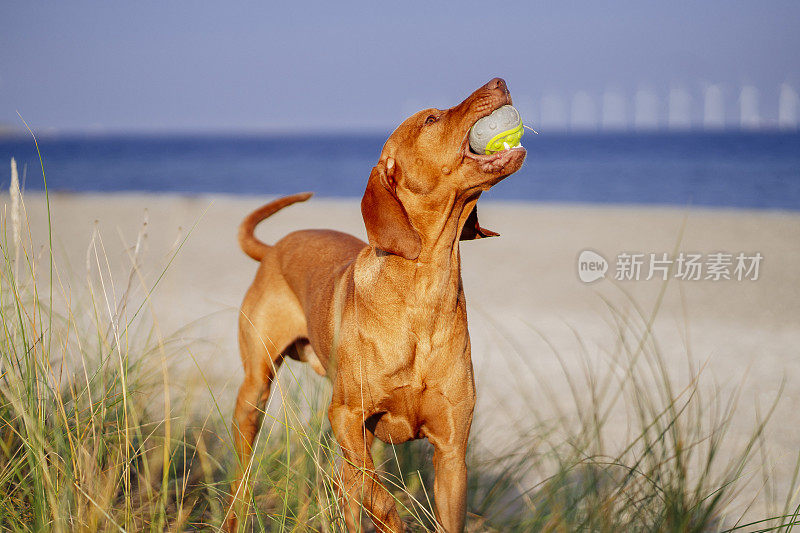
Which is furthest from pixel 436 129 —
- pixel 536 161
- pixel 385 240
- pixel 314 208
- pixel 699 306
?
pixel 536 161

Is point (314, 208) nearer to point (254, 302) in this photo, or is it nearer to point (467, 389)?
point (254, 302)

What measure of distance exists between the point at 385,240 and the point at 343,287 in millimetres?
568

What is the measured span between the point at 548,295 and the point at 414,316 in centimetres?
618

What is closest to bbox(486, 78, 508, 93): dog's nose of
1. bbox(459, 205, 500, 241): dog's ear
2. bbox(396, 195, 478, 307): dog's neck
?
bbox(396, 195, 478, 307): dog's neck

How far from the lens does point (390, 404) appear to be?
268 centimetres

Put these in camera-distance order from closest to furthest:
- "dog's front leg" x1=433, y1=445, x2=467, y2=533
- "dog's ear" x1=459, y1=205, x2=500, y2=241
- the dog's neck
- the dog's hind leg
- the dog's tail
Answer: the dog's neck → "dog's front leg" x1=433, y1=445, x2=467, y2=533 → "dog's ear" x1=459, y1=205, x2=500, y2=241 → the dog's hind leg → the dog's tail

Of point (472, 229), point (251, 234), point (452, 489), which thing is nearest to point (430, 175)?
point (472, 229)

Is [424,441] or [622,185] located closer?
[424,441]

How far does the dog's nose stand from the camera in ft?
8.07

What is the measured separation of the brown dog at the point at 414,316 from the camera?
249 centimetres

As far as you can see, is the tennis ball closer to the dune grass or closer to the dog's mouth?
the dog's mouth

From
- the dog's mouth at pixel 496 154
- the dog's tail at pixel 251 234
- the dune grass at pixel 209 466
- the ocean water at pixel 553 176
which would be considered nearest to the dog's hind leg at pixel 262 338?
the dune grass at pixel 209 466

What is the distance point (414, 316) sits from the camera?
2570 millimetres

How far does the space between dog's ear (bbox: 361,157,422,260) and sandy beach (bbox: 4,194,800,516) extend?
0.68m
